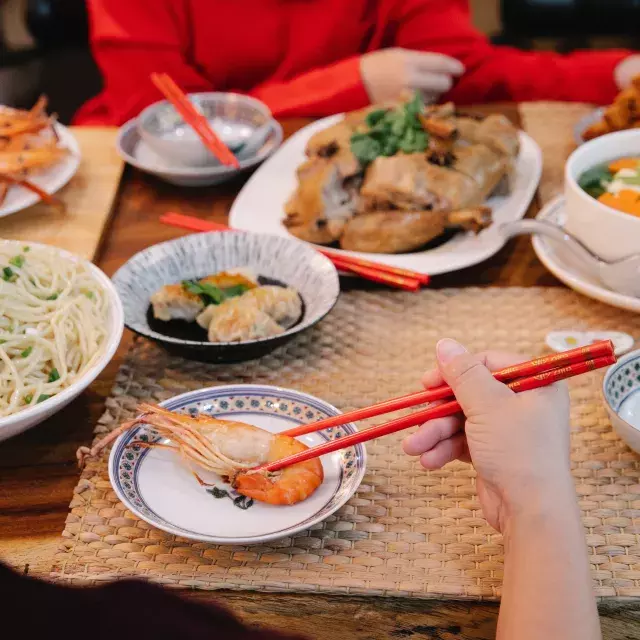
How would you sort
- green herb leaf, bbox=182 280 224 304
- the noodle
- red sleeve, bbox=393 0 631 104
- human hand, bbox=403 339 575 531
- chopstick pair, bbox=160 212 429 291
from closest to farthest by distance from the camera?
human hand, bbox=403 339 575 531
the noodle
green herb leaf, bbox=182 280 224 304
chopstick pair, bbox=160 212 429 291
red sleeve, bbox=393 0 631 104

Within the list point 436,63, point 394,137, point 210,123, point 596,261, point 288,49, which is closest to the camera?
point 596,261

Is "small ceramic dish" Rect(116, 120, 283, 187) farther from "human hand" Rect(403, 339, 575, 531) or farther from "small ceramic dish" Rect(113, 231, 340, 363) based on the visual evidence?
"human hand" Rect(403, 339, 575, 531)

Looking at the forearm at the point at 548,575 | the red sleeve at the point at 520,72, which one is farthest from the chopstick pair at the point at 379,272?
the red sleeve at the point at 520,72

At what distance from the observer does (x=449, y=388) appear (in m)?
1.11

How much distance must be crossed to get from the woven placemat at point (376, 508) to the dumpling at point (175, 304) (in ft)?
0.23

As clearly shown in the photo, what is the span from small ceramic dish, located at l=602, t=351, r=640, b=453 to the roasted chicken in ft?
1.65

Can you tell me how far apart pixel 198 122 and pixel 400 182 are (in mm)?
621

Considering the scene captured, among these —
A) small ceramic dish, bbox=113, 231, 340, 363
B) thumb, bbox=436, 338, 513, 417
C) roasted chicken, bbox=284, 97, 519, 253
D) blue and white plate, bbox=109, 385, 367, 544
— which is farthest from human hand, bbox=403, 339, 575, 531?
roasted chicken, bbox=284, 97, 519, 253

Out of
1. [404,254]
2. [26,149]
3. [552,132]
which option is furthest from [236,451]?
[552,132]

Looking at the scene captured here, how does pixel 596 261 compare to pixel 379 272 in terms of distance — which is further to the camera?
pixel 379 272

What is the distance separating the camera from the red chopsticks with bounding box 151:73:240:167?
196 centimetres

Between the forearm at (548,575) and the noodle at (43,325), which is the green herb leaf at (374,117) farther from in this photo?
the forearm at (548,575)

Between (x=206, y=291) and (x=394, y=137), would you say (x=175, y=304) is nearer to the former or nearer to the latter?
(x=206, y=291)

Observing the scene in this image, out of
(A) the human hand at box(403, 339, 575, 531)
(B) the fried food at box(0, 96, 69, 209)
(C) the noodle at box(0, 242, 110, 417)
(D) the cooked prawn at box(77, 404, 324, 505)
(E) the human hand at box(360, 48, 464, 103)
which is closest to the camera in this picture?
(A) the human hand at box(403, 339, 575, 531)
